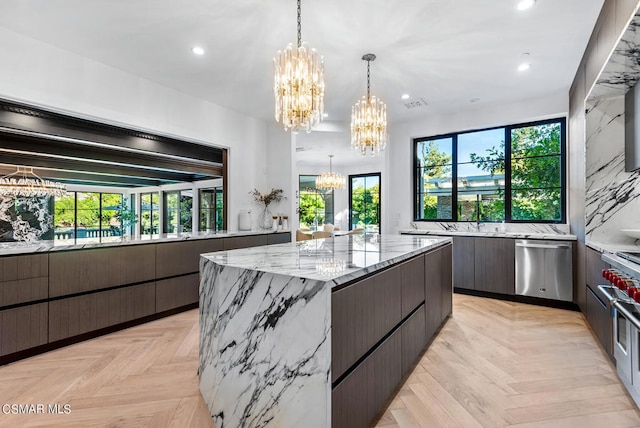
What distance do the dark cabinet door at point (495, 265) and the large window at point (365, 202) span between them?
16.4ft

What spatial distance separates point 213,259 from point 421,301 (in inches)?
62.3

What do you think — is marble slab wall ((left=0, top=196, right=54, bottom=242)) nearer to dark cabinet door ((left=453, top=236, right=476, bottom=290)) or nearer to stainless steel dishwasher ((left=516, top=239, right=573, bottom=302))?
dark cabinet door ((left=453, top=236, right=476, bottom=290))

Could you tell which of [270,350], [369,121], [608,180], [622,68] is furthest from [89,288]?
[608,180]

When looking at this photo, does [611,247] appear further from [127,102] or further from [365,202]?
[365,202]

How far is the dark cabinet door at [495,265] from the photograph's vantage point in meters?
4.30

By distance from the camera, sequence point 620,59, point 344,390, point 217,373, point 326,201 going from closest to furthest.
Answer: point 344,390 → point 217,373 → point 620,59 → point 326,201

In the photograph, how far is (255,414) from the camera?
1.47 m

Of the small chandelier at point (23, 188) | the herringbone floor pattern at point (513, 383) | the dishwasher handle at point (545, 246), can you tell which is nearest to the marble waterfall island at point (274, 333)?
the herringbone floor pattern at point (513, 383)

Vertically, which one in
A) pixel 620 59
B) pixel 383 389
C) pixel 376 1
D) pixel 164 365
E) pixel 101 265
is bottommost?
pixel 164 365

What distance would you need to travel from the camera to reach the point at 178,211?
895 cm

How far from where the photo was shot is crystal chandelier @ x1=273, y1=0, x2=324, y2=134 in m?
2.39

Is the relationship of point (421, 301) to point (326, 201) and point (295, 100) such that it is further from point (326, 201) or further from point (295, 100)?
point (326, 201)

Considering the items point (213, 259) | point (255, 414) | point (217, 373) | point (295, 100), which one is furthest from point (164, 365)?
point (295, 100)

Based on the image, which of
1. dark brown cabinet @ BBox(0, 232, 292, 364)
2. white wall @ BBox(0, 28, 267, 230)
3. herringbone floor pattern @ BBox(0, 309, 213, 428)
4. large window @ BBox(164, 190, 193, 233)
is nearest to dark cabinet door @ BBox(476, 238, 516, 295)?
dark brown cabinet @ BBox(0, 232, 292, 364)
